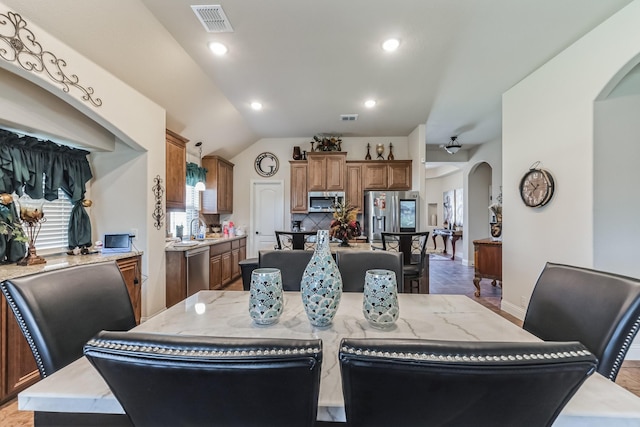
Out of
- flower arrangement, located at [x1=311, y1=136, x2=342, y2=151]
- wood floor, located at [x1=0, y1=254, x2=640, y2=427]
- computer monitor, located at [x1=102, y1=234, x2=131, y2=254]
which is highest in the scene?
flower arrangement, located at [x1=311, y1=136, x2=342, y2=151]

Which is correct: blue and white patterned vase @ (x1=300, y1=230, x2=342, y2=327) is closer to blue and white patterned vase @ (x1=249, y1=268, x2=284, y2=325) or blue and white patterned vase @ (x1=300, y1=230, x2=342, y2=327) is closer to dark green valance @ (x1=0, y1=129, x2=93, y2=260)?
blue and white patterned vase @ (x1=249, y1=268, x2=284, y2=325)

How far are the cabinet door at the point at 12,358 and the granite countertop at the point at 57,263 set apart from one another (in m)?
0.19

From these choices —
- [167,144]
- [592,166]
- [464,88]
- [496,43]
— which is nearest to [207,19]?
[167,144]

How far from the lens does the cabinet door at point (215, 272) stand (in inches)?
173

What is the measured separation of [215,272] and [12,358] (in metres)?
2.72

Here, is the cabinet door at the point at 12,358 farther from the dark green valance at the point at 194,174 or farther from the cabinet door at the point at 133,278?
the dark green valance at the point at 194,174

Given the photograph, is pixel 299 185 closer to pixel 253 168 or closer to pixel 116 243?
pixel 253 168

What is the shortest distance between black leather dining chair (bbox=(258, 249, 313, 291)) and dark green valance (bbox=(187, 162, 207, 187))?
3427 millimetres

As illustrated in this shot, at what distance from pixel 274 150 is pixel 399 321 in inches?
215

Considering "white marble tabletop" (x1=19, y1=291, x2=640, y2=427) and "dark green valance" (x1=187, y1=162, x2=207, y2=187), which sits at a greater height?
"dark green valance" (x1=187, y1=162, x2=207, y2=187)

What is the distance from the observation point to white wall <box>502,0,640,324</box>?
236cm

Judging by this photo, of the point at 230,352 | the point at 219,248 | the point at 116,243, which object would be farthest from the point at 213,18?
the point at 219,248

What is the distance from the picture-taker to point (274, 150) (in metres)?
6.20

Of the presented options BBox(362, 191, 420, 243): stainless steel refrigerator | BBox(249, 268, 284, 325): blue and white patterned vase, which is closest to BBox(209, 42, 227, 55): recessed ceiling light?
BBox(249, 268, 284, 325): blue and white patterned vase
